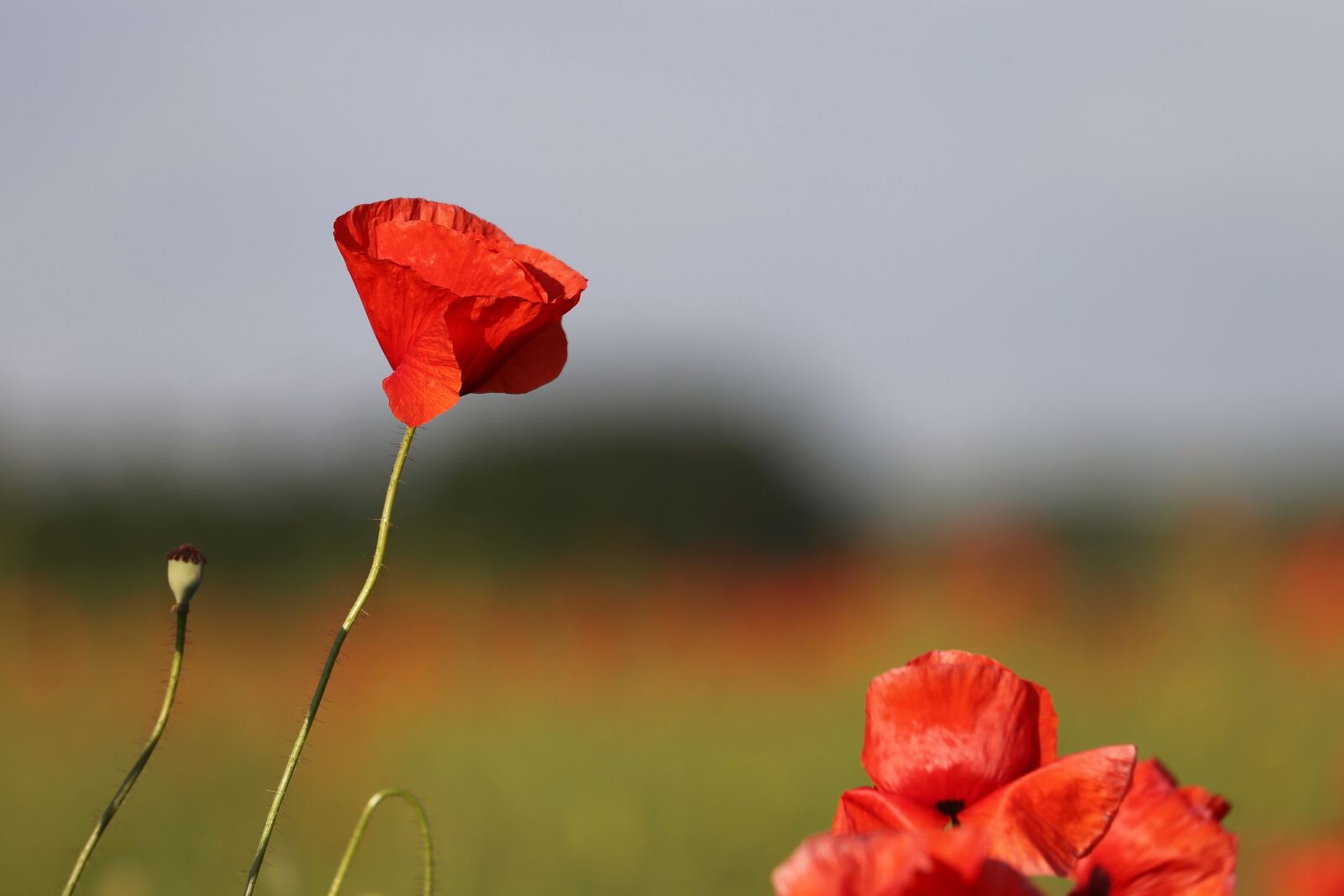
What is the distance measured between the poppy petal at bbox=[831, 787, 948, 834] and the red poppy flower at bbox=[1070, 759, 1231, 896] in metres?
0.06

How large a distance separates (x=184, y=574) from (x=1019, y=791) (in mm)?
360

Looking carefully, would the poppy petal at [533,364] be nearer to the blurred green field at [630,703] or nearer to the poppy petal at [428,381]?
the poppy petal at [428,381]

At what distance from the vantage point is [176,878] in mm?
3225

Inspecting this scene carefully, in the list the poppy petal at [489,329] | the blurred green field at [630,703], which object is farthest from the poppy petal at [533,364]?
the blurred green field at [630,703]

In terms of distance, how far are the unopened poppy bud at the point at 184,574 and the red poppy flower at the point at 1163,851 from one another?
38 centimetres

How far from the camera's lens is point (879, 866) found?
0.43 meters

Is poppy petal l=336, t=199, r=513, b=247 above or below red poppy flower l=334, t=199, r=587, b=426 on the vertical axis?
above

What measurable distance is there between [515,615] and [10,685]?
1968 mm

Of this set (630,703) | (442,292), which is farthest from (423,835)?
(630,703)

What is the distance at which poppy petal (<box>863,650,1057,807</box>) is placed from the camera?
54cm

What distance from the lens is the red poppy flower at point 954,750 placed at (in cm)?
52

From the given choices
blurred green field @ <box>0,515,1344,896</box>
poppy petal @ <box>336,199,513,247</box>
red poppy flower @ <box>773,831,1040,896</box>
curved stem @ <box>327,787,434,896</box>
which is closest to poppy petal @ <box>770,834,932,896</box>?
red poppy flower @ <box>773,831,1040,896</box>

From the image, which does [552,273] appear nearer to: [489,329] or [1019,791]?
[489,329]

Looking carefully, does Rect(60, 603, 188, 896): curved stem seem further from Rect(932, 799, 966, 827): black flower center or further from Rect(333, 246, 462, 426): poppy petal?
Rect(932, 799, 966, 827): black flower center
